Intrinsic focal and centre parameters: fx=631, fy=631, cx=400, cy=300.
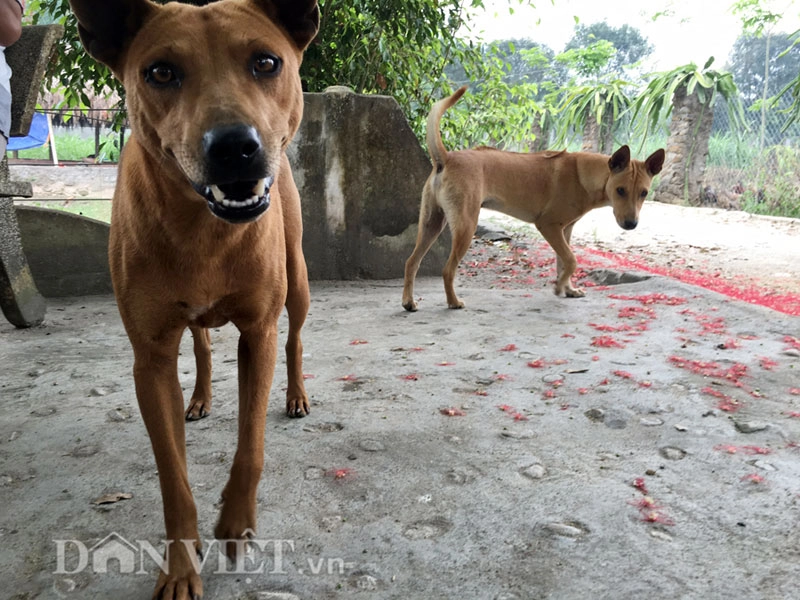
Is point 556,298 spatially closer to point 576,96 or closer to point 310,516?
point 310,516

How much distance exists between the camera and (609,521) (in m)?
1.84

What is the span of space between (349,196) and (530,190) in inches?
62.1

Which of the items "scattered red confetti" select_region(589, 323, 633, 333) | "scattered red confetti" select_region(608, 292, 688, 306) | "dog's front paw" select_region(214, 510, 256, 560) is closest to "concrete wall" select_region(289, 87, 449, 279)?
"scattered red confetti" select_region(608, 292, 688, 306)

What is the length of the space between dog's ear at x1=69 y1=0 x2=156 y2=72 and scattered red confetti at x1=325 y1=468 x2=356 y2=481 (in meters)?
1.42

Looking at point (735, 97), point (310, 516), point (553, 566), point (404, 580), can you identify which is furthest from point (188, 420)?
point (735, 97)

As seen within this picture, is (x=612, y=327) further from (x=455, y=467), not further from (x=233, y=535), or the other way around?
(x=233, y=535)

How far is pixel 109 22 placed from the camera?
1.61 m

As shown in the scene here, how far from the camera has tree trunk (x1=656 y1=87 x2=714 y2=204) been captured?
1275 cm

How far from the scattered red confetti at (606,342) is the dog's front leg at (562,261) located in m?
1.31

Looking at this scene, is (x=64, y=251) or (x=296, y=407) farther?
(x=64, y=251)

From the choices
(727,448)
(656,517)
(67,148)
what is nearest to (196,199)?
(656,517)

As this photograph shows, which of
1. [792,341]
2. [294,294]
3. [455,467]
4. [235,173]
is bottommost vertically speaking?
[455,467]

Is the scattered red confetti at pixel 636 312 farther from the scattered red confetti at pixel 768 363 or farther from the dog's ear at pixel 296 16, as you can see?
the dog's ear at pixel 296 16

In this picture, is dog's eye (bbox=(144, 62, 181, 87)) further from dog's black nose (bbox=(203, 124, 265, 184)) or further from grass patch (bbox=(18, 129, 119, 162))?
grass patch (bbox=(18, 129, 119, 162))
